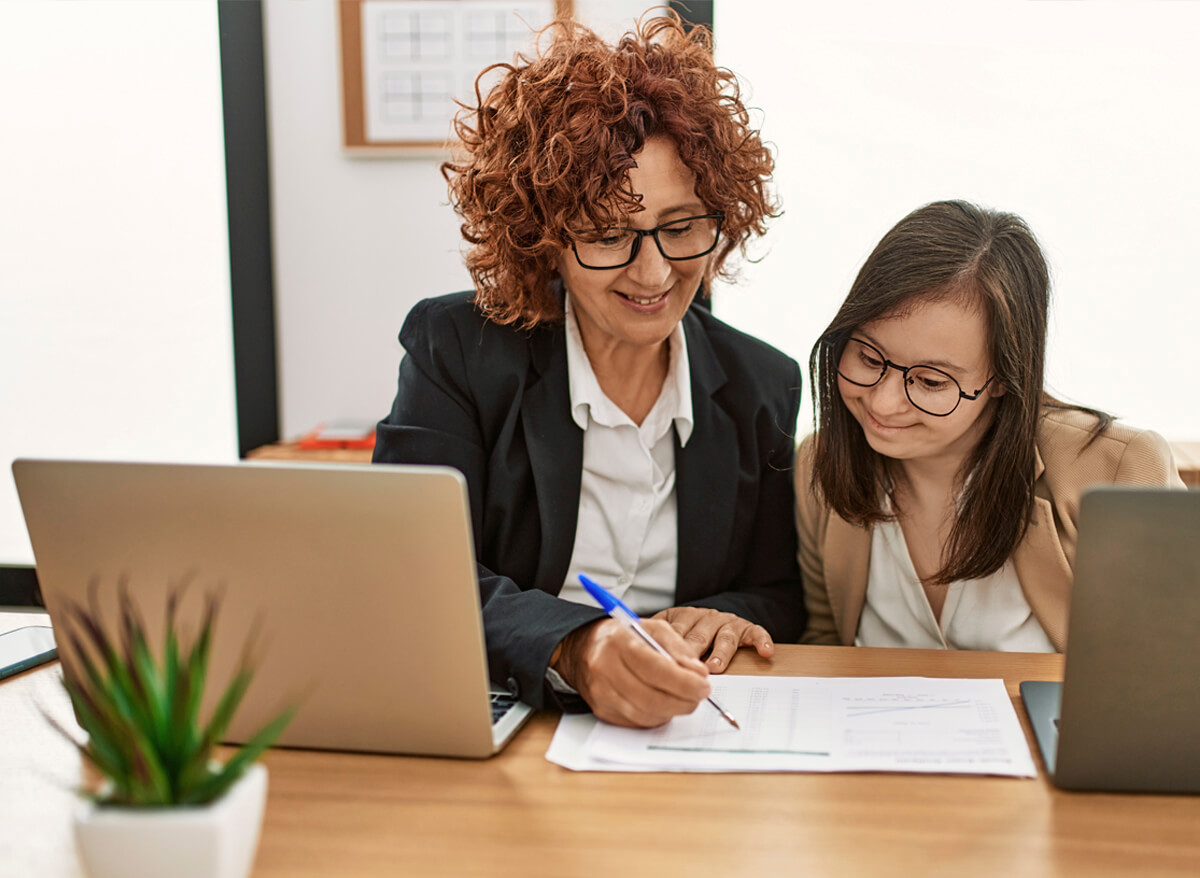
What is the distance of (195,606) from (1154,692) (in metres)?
0.80

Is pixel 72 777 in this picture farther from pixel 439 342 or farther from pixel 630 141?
pixel 630 141

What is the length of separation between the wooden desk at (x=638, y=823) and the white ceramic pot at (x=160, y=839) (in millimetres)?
165

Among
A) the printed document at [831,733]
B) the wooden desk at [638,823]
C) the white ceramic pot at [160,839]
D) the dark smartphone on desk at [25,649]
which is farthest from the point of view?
the dark smartphone on desk at [25,649]

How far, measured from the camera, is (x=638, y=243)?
1.39 metres

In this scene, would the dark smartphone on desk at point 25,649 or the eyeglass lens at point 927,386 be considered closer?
the dark smartphone on desk at point 25,649

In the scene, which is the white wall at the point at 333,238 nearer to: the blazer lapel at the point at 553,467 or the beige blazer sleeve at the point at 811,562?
the blazer lapel at the point at 553,467

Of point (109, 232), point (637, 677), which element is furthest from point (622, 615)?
point (109, 232)

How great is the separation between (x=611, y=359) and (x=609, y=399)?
0.23 feet

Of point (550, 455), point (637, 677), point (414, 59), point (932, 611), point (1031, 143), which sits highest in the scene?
point (414, 59)

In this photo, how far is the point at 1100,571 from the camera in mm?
794

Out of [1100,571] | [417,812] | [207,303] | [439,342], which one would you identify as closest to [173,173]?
[207,303]

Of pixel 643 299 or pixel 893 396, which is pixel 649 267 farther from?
pixel 893 396

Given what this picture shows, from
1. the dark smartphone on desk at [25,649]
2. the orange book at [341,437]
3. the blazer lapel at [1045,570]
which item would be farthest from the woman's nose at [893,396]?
the orange book at [341,437]

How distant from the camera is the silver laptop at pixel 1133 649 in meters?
0.78
